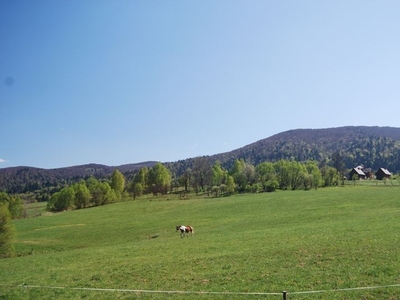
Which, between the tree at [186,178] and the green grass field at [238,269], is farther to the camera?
the tree at [186,178]

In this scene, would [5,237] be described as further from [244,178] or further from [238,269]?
[244,178]

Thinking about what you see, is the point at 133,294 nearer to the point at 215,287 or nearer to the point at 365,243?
the point at 215,287

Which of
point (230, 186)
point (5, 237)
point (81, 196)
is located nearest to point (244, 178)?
point (230, 186)

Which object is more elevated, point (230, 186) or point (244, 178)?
point (244, 178)

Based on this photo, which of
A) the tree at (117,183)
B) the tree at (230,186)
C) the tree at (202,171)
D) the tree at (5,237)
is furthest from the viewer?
the tree at (202,171)

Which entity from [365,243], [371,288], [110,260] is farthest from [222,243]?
[371,288]

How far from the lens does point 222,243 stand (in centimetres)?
3133

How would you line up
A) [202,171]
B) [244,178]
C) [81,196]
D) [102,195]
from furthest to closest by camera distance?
[202,171]
[244,178]
[102,195]
[81,196]

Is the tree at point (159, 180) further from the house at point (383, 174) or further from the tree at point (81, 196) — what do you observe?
the house at point (383, 174)

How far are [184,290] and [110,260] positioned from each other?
44.2 feet

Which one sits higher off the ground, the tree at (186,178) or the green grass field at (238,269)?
the tree at (186,178)

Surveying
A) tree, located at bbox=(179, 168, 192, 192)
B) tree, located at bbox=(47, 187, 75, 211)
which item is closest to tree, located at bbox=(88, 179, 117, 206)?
tree, located at bbox=(47, 187, 75, 211)

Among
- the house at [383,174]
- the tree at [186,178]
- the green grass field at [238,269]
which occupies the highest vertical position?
the tree at [186,178]

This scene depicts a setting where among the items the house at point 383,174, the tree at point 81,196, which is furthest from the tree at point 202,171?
the house at point 383,174
